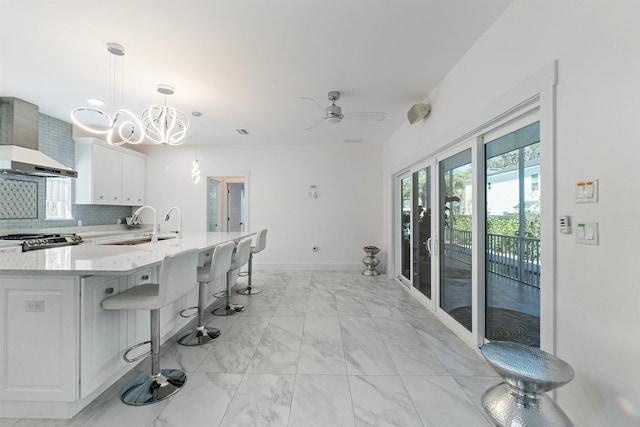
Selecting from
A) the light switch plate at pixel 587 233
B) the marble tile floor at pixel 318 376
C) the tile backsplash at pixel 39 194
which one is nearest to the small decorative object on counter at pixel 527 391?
the marble tile floor at pixel 318 376

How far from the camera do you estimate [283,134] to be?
5.10 meters

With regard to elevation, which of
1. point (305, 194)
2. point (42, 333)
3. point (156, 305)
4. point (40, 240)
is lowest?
point (42, 333)

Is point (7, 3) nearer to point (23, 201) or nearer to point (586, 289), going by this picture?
point (23, 201)

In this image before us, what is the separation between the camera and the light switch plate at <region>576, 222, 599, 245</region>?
1.30 meters

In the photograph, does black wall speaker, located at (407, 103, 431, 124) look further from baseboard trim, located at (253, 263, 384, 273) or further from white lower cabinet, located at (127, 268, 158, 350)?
baseboard trim, located at (253, 263, 384, 273)

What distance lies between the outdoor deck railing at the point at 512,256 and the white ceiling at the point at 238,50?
1748 mm

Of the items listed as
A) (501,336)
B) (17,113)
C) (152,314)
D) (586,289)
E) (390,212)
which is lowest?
(501,336)

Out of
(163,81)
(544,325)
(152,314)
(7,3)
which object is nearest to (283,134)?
(163,81)

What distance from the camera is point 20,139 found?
138 inches

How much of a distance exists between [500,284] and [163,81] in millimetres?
4069

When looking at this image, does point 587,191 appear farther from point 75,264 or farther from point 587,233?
point 75,264

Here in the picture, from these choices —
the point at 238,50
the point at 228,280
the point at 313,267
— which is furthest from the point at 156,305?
the point at 313,267

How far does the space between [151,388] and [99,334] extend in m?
0.53

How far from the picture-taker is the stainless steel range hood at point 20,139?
3.31 metres
